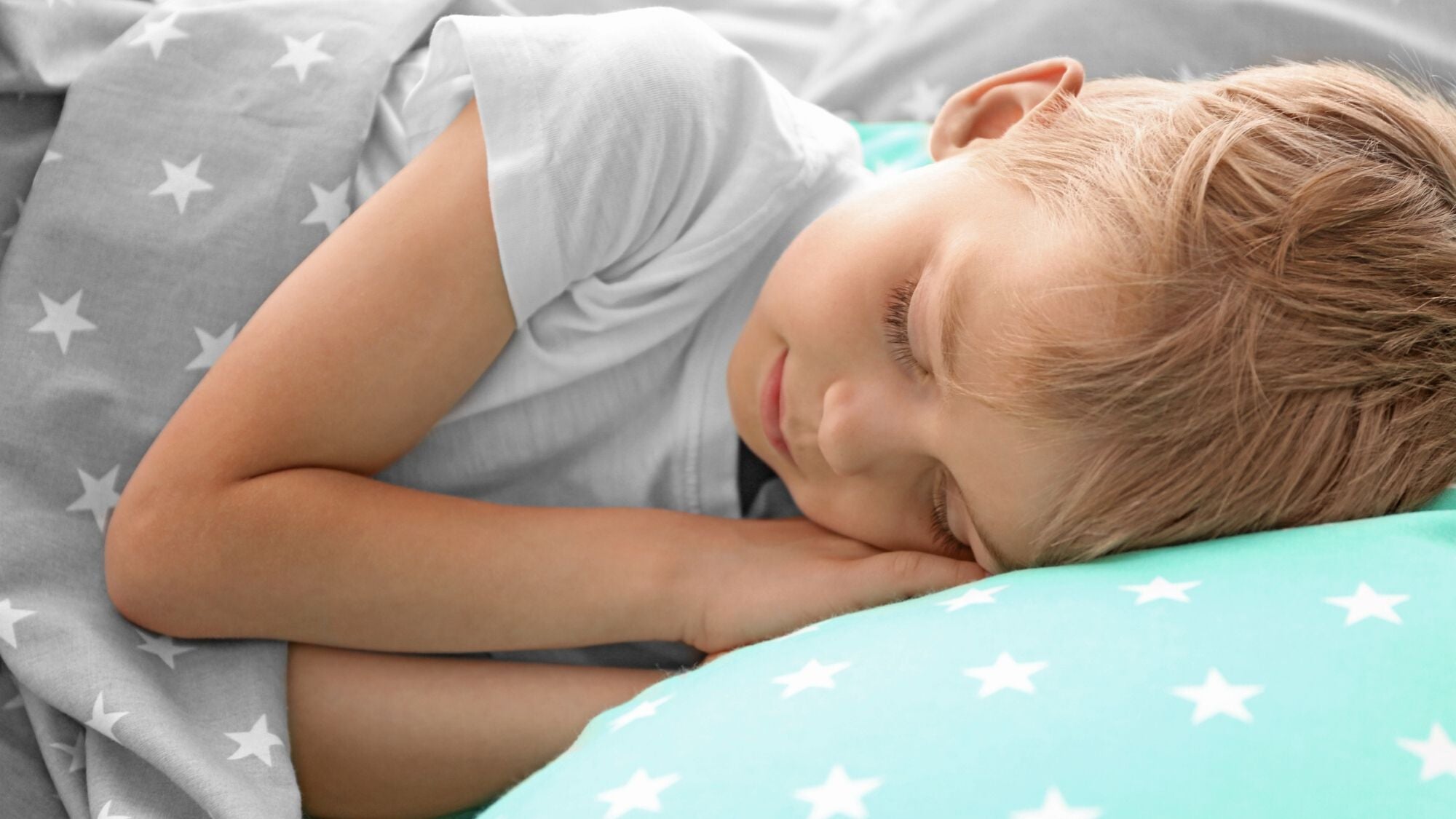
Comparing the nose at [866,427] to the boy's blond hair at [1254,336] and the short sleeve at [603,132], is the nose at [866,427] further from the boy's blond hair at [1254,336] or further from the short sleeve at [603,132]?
the short sleeve at [603,132]

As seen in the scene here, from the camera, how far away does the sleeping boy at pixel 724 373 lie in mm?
790

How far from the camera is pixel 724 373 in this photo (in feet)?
3.63

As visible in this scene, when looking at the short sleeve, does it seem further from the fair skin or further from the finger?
the finger

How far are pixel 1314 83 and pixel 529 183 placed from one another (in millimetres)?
572

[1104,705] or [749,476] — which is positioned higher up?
[1104,705]

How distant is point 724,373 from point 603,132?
25 centimetres

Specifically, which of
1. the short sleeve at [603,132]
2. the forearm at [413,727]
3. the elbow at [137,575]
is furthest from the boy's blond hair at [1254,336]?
the elbow at [137,575]

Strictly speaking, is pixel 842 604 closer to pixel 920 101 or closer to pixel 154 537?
pixel 154 537

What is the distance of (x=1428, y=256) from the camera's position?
791mm

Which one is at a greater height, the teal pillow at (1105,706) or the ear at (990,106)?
the ear at (990,106)

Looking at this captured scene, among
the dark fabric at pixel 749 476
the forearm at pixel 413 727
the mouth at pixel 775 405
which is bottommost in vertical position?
the forearm at pixel 413 727

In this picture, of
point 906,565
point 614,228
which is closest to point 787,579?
point 906,565

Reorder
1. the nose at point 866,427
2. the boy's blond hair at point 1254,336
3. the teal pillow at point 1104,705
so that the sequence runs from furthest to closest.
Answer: the nose at point 866,427
the boy's blond hair at point 1254,336
the teal pillow at point 1104,705

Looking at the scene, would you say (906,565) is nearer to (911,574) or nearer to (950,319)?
(911,574)
